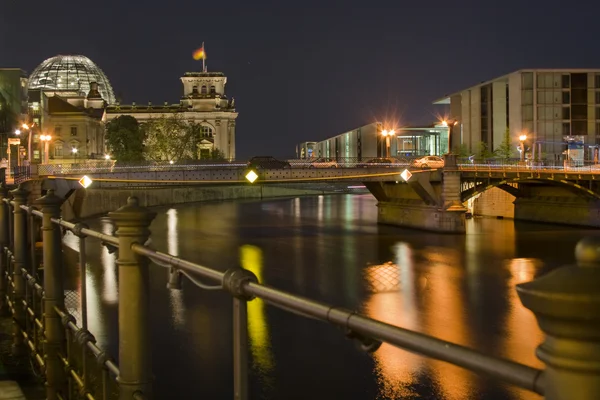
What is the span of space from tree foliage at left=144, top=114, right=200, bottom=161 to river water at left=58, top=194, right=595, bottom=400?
37.5 meters

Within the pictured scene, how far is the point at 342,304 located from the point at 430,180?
2850 cm

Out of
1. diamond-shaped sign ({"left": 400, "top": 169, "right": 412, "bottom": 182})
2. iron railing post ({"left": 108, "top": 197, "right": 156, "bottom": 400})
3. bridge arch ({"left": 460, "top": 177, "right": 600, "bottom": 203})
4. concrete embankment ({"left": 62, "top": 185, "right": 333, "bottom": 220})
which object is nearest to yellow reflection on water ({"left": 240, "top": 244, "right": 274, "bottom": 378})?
iron railing post ({"left": 108, "top": 197, "right": 156, "bottom": 400})

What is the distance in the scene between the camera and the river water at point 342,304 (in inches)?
658

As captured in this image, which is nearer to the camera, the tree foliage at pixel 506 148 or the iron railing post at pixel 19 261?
the iron railing post at pixel 19 261

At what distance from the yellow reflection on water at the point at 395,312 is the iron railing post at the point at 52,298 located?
10.3 m

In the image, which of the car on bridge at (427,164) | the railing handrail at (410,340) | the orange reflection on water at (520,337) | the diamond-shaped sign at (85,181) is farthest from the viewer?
the car on bridge at (427,164)

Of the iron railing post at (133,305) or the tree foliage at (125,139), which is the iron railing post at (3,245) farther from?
the tree foliage at (125,139)

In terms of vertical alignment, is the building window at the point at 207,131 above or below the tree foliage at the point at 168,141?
above

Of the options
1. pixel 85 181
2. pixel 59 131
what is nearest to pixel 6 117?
pixel 85 181

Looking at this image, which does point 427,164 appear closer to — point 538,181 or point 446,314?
point 538,181

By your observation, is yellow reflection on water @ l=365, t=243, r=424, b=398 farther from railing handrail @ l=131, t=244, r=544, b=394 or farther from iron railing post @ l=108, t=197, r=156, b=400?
railing handrail @ l=131, t=244, r=544, b=394

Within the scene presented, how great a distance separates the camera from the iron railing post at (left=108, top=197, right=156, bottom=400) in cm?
414

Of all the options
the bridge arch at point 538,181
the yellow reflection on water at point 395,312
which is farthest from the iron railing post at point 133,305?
the bridge arch at point 538,181

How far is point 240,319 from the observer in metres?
3.04
